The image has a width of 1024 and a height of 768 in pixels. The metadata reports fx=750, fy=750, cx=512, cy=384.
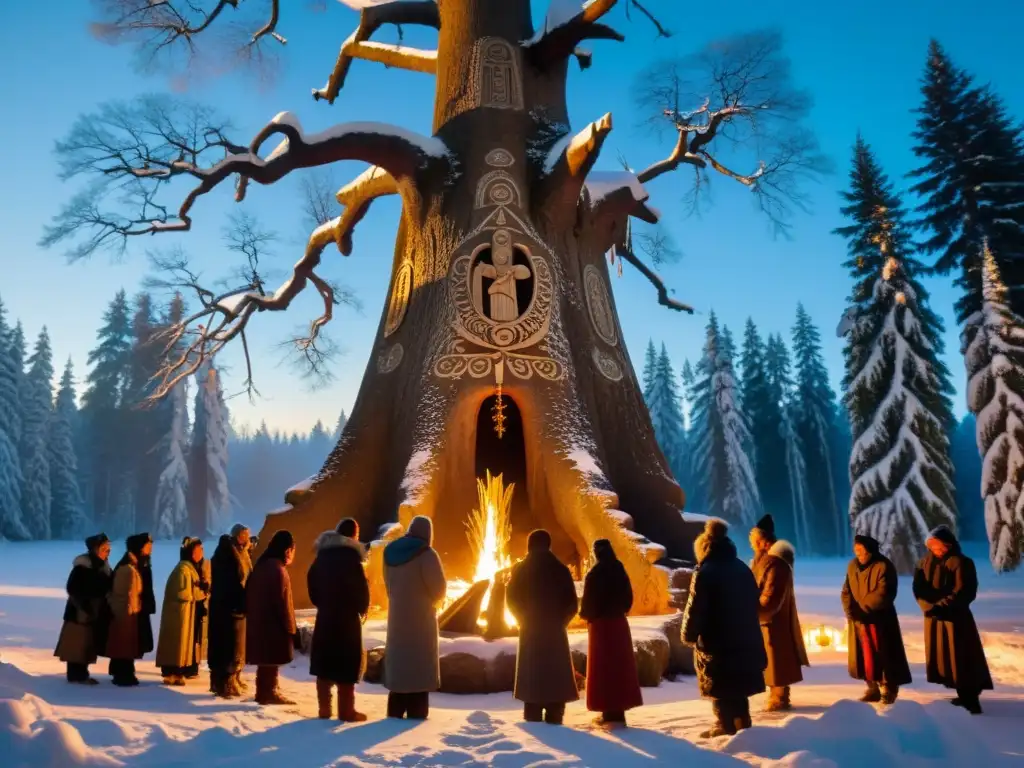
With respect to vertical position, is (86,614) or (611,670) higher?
(86,614)

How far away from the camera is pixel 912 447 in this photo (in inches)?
754

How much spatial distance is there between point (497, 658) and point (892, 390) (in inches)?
663

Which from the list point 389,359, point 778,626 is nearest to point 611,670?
point 778,626

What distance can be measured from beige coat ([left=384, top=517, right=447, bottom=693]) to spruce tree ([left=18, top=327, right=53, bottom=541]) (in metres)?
32.3

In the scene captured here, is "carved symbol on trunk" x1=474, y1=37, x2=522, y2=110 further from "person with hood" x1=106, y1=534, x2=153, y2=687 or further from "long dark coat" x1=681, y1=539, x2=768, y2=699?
"long dark coat" x1=681, y1=539, x2=768, y2=699

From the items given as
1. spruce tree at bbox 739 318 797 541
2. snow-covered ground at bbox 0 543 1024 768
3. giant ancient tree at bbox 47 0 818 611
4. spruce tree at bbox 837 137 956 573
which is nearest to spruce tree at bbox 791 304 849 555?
spruce tree at bbox 739 318 797 541

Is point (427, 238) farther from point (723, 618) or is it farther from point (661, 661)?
point (723, 618)

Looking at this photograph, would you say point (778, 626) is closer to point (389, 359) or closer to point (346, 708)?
point (346, 708)

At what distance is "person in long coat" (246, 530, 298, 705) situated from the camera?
5.62 meters

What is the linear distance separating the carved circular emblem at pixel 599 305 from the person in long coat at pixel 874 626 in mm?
6603

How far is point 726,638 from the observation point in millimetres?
4840

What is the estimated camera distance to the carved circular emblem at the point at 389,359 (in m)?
11.6

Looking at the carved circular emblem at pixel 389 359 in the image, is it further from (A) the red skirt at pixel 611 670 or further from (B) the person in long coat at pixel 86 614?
(A) the red skirt at pixel 611 670

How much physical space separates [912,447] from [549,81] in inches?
522
